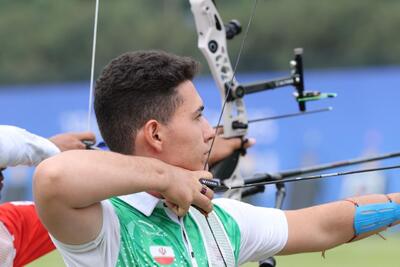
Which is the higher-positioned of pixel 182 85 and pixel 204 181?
pixel 182 85

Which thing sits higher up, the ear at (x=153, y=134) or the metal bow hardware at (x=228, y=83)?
the ear at (x=153, y=134)

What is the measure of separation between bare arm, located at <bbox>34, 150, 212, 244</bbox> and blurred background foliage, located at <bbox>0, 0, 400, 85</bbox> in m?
20.1

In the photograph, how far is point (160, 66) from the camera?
120 inches

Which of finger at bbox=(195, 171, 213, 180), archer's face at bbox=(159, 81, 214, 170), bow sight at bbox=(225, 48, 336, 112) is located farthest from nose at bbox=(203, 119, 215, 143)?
bow sight at bbox=(225, 48, 336, 112)

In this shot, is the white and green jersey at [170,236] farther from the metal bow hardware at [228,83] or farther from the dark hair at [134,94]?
the metal bow hardware at [228,83]

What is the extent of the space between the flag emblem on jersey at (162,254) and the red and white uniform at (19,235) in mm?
1209

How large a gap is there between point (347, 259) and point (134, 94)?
25.6 feet

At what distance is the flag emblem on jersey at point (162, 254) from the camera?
297 cm

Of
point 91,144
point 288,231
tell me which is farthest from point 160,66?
point 91,144

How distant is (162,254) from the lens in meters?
2.98

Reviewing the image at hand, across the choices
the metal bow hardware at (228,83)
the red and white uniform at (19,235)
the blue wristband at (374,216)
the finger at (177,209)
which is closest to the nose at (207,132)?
the finger at (177,209)

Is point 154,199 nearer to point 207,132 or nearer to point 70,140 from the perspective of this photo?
point 207,132

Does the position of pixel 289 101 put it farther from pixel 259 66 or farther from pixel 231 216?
pixel 231 216

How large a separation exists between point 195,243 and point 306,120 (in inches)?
465
